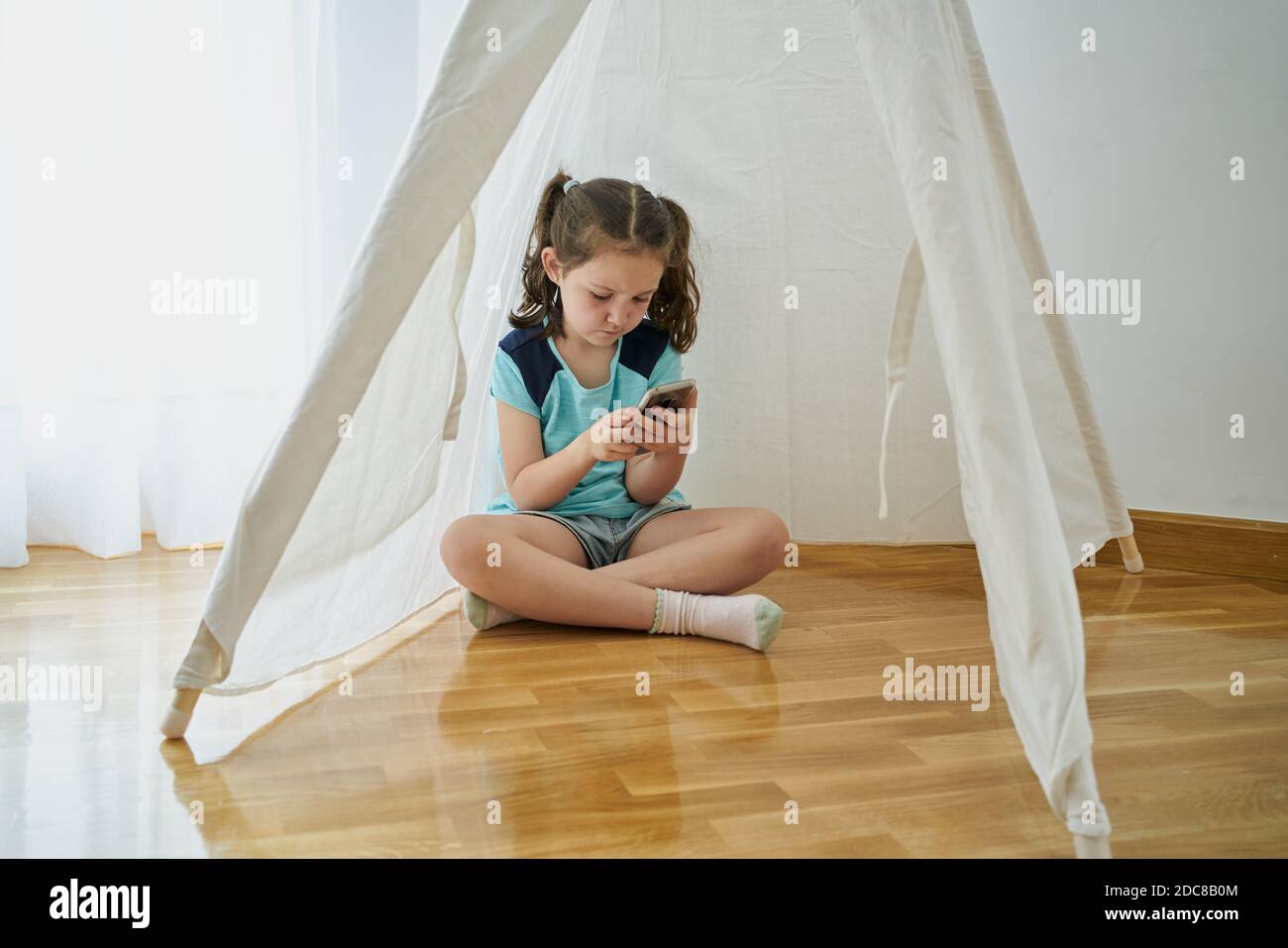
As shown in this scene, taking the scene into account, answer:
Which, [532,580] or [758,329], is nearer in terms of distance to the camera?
[532,580]

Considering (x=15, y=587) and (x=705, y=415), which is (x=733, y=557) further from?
(x=15, y=587)

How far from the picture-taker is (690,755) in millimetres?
983

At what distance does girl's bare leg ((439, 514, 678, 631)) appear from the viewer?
1.32 metres

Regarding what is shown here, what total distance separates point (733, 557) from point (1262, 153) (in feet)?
3.23

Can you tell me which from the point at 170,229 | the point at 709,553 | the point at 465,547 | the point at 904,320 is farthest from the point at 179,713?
the point at 170,229

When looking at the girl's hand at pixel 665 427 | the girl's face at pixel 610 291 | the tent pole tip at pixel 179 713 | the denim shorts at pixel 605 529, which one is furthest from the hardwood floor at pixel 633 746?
the girl's face at pixel 610 291

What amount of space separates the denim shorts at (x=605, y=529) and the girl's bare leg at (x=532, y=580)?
9cm

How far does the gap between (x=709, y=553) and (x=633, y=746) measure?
0.42 meters

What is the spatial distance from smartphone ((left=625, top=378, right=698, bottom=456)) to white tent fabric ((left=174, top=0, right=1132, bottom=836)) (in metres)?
0.25

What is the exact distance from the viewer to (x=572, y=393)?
1.50 m

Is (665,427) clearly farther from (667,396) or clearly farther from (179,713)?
(179,713)

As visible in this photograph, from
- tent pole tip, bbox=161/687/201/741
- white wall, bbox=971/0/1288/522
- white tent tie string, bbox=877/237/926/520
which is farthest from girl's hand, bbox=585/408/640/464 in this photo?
white wall, bbox=971/0/1288/522
